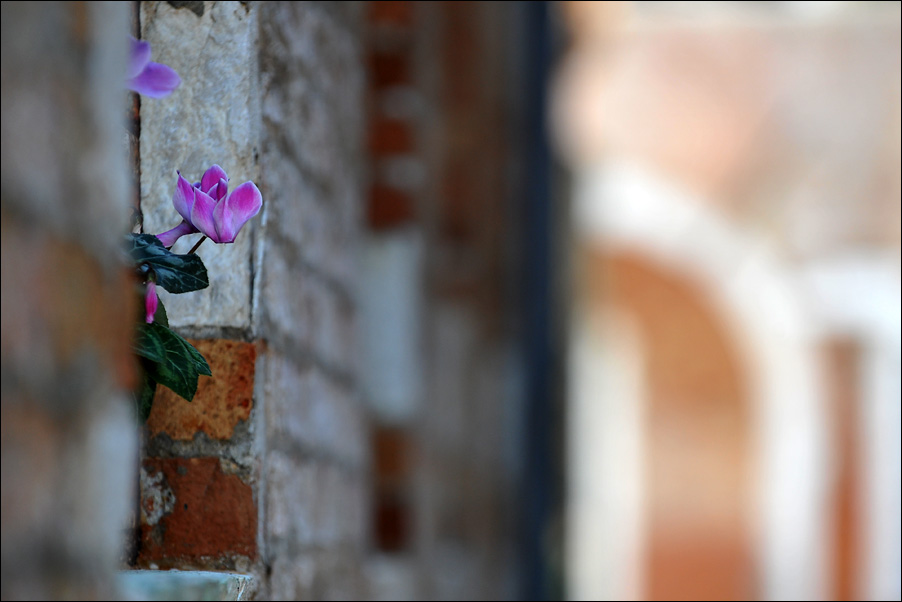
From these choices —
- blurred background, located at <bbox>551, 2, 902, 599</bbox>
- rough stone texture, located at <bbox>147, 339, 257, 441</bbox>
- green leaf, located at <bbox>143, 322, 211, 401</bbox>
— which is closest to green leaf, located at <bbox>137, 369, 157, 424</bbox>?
green leaf, located at <bbox>143, 322, 211, 401</bbox>

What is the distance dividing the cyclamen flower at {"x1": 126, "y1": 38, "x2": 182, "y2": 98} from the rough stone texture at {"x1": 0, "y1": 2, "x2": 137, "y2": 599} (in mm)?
168

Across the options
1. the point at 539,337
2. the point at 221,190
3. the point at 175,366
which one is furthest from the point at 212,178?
the point at 539,337

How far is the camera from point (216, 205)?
2.11 ft

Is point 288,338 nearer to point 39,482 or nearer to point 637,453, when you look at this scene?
point 39,482

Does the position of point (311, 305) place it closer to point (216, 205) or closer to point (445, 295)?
point (216, 205)

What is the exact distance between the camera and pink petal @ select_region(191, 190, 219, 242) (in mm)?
644

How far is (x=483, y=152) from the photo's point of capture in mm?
2014

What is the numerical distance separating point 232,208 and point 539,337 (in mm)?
1581

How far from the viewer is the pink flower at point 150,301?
0.64 metres

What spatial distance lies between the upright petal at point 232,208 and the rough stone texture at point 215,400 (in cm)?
21

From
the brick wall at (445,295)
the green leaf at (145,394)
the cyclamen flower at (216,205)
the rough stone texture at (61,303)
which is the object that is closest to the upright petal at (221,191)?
the cyclamen flower at (216,205)

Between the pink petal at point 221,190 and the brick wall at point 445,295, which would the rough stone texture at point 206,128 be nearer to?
the pink petal at point 221,190

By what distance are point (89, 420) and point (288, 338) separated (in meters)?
0.57

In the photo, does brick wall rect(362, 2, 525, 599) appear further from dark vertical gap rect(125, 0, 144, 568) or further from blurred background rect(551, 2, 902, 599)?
blurred background rect(551, 2, 902, 599)
